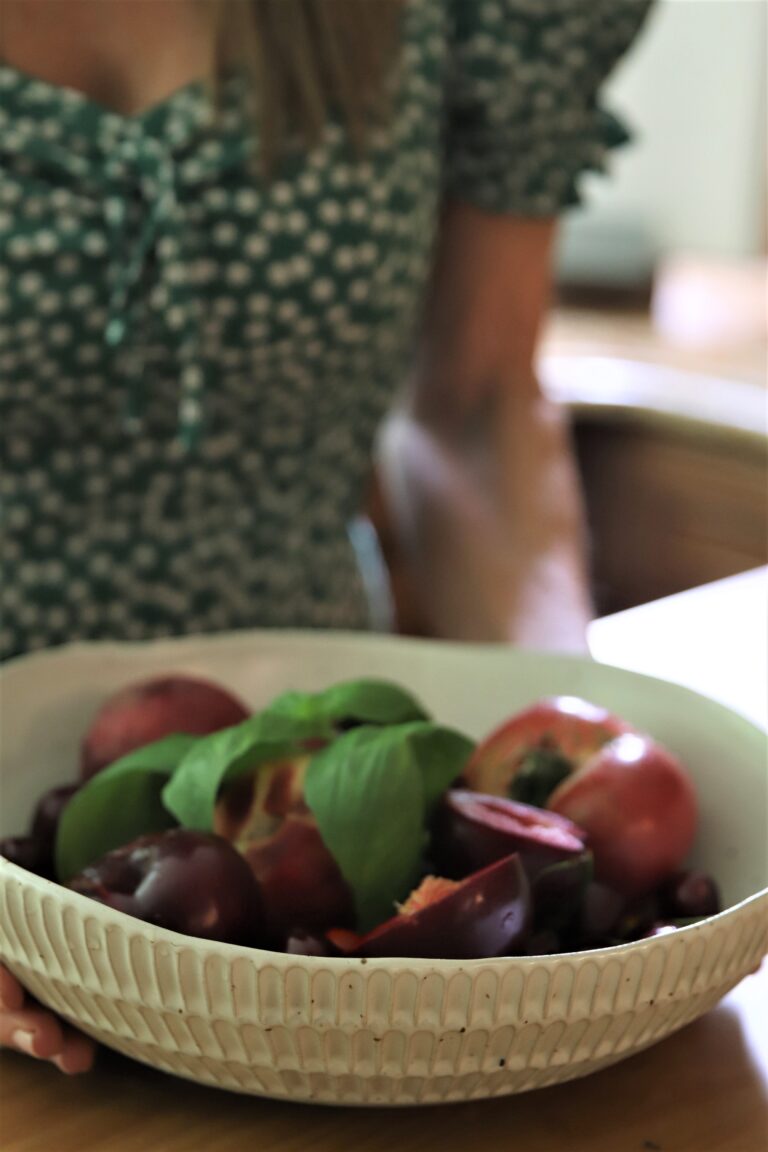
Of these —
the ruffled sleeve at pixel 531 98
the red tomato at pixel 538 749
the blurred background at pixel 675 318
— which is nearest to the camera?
the red tomato at pixel 538 749

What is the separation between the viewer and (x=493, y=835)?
35 centimetres

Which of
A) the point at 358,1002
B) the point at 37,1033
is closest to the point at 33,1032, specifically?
the point at 37,1033

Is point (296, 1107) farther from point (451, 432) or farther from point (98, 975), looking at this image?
point (451, 432)

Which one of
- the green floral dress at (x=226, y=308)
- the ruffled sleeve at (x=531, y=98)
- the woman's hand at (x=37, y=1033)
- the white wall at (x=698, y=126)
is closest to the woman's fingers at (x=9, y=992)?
the woman's hand at (x=37, y=1033)

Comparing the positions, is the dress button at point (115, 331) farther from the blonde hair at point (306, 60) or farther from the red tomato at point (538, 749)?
the red tomato at point (538, 749)

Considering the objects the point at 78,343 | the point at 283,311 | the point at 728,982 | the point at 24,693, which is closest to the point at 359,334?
the point at 283,311

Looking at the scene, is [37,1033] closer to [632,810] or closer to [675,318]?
[632,810]

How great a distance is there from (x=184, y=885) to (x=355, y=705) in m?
0.09

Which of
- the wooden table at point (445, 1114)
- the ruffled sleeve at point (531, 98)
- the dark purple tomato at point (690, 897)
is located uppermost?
the ruffled sleeve at point (531, 98)

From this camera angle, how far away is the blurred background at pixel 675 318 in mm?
1696

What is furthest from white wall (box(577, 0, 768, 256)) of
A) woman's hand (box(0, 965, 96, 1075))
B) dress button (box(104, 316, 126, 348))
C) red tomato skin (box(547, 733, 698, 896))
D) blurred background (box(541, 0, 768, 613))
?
woman's hand (box(0, 965, 96, 1075))

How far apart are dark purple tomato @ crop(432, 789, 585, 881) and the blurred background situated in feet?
4.23

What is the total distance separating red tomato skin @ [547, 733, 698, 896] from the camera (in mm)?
381

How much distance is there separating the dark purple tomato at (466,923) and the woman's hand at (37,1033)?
0.09m
